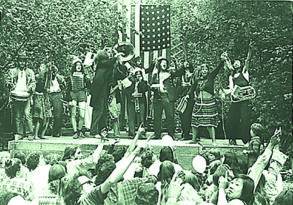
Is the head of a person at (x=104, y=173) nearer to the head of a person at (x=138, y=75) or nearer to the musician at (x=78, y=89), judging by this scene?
the musician at (x=78, y=89)

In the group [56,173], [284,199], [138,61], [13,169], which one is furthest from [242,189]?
[13,169]

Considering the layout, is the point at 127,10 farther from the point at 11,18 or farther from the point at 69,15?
the point at 11,18

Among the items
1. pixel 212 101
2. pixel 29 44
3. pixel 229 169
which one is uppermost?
pixel 29 44

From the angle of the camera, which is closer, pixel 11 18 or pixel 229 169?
pixel 229 169

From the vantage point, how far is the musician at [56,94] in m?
5.18

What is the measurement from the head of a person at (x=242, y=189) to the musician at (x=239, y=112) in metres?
0.90

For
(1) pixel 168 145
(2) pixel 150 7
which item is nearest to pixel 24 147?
(1) pixel 168 145

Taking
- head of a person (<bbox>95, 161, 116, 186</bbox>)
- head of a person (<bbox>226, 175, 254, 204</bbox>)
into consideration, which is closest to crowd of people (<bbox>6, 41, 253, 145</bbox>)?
head of a person (<bbox>95, 161, 116, 186</bbox>)

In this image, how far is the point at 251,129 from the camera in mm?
5055

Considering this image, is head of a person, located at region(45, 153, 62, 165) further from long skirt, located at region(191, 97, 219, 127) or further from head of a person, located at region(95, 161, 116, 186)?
long skirt, located at region(191, 97, 219, 127)

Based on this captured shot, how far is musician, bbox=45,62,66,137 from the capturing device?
5.18m

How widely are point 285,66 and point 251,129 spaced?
56 cm

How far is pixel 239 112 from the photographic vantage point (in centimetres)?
510

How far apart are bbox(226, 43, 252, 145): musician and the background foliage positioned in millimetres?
48
